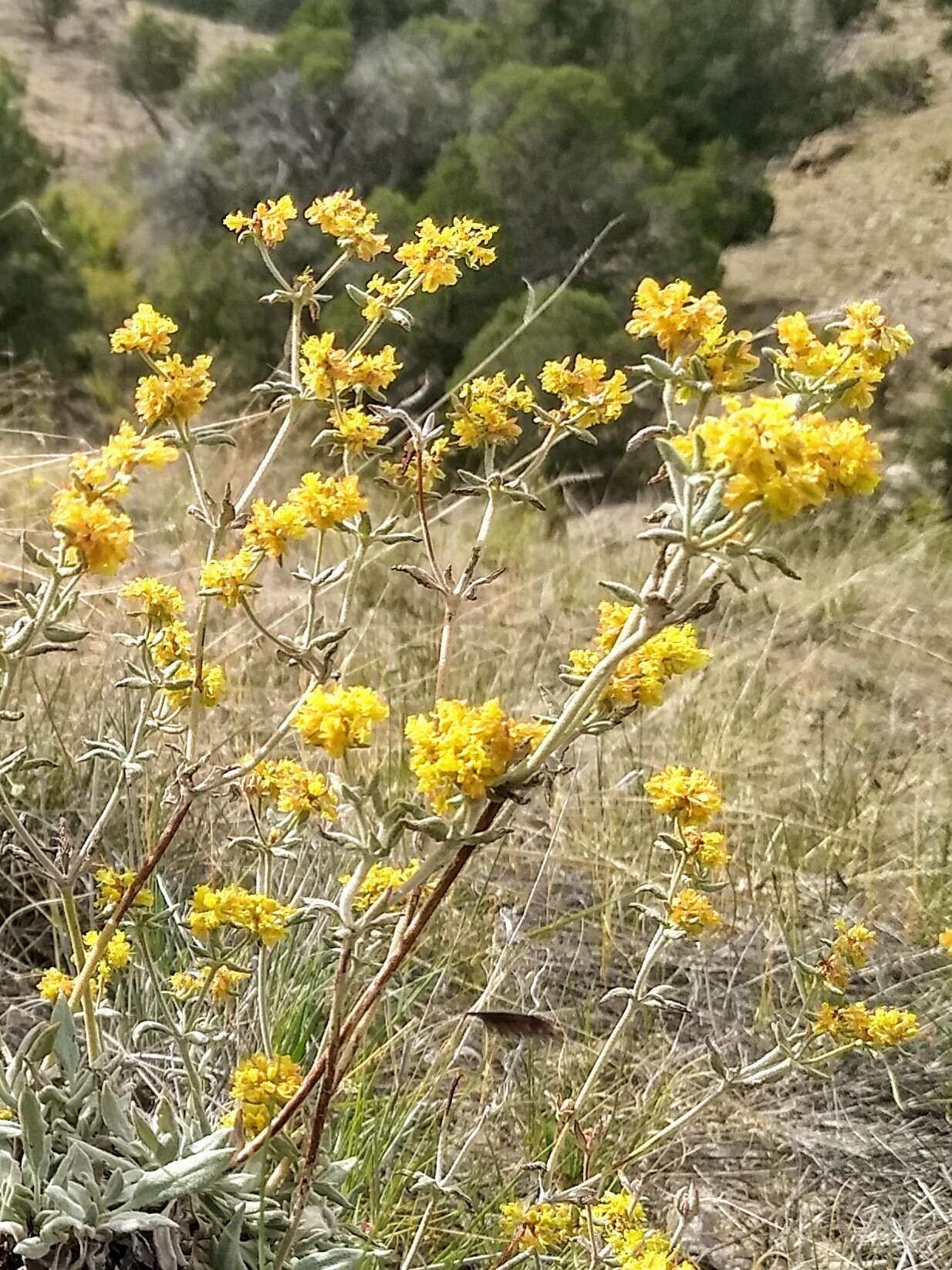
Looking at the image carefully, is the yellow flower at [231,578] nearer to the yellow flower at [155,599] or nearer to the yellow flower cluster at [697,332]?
the yellow flower at [155,599]

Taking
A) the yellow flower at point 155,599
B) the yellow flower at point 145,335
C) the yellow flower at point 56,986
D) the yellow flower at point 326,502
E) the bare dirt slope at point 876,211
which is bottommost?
the bare dirt slope at point 876,211

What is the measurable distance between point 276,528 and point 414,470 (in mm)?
170

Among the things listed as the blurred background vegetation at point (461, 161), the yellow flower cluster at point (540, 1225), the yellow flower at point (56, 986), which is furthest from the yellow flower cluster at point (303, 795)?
the blurred background vegetation at point (461, 161)

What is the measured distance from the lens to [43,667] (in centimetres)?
191

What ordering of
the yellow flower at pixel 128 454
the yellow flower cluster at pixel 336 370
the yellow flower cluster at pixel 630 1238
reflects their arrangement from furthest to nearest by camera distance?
the yellow flower cluster at pixel 336 370, the yellow flower cluster at pixel 630 1238, the yellow flower at pixel 128 454

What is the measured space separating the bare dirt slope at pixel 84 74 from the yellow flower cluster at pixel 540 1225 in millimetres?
5741

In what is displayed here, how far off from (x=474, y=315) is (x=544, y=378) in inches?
130

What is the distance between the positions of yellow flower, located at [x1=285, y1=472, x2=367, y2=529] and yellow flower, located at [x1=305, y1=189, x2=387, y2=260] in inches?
9.9

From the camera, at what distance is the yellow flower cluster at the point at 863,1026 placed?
2.91 ft

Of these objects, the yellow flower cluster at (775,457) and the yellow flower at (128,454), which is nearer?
the yellow flower cluster at (775,457)

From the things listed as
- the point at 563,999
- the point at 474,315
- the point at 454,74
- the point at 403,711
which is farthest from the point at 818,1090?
the point at 454,74

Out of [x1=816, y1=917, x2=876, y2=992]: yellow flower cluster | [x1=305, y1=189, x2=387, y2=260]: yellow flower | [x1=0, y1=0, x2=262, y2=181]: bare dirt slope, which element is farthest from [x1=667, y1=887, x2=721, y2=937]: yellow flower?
[x1=0, y1=0, x2=262, y2=181]: bare dirt slope

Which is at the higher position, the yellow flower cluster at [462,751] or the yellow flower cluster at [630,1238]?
the yellow flower cluster at [462,751]

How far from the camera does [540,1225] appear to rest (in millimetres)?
804
